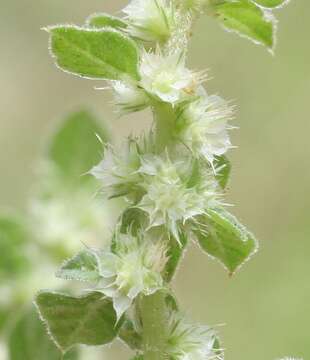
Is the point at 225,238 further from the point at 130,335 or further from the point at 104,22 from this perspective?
the point at 104,22

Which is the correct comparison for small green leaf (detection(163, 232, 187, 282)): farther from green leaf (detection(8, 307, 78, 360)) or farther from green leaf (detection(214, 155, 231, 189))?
green leaf (detection(8, 307, 78, 360))

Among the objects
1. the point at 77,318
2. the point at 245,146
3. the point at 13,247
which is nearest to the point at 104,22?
the point at 77,318

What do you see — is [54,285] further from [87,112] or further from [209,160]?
[209,160]

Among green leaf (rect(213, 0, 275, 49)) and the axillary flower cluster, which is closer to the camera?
the axillary flower cluster

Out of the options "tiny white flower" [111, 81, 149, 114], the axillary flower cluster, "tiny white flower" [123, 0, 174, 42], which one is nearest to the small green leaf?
the axillary flower cluster

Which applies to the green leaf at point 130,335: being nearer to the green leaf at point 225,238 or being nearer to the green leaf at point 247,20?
the green leaf at point 225,238

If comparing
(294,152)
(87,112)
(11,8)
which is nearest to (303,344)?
(294,152)

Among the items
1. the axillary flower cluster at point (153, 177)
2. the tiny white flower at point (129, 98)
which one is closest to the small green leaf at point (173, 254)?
the axillary flower cluster at point (153, 177)
